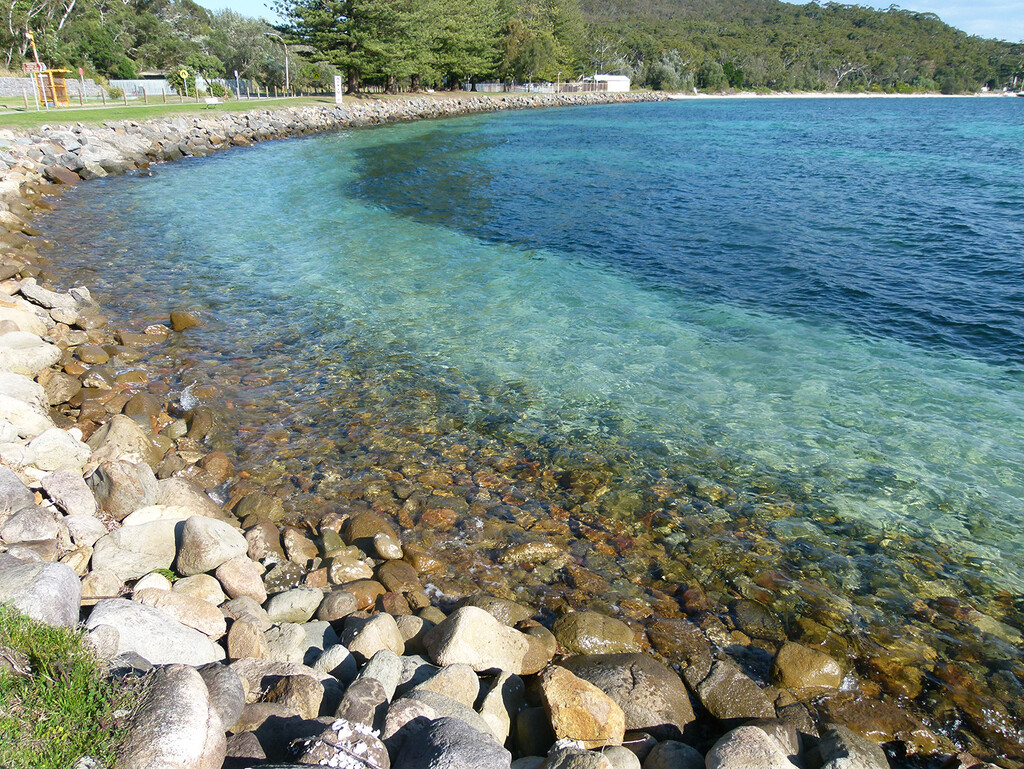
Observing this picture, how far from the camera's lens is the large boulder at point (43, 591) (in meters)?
4.02

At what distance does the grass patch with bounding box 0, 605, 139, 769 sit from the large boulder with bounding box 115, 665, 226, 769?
0.08m

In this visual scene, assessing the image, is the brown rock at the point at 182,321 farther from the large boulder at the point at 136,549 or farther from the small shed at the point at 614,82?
the small shed at the point at 614,82

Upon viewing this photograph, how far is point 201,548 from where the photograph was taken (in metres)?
5.79

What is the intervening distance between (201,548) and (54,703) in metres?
2.60

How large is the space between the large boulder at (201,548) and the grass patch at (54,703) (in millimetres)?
1970

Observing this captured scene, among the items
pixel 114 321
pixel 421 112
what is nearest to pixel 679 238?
pixel 114 321

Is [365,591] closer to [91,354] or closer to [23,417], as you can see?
[23,417]

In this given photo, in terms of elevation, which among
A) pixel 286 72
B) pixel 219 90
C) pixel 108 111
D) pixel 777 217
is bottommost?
pixel 777 217

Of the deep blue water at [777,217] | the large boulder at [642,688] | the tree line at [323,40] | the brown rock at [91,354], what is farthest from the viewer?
the tree line at [323,40]

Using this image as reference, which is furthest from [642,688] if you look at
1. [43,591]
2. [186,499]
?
[186,499]

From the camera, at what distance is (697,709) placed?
16.2 ft

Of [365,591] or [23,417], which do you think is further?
[23,417]

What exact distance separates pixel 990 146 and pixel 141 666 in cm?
5963

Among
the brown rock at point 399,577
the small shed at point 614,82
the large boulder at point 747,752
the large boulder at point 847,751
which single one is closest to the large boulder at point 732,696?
the large boulder at point 847,751
